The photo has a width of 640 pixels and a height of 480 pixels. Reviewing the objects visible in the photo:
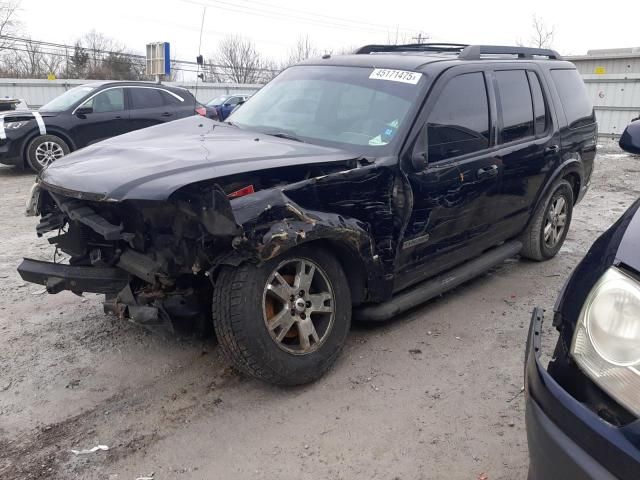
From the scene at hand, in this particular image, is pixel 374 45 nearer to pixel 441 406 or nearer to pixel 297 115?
pixel 297 115

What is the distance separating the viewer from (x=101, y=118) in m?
10.4

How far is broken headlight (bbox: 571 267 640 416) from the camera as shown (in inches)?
63.0

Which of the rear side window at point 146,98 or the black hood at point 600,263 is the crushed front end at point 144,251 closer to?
the black hood at point 600,263

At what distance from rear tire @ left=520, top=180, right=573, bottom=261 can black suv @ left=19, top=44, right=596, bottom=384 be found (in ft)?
1.60

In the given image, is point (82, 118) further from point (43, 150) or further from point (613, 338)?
point (613, 338)

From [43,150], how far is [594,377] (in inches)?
405

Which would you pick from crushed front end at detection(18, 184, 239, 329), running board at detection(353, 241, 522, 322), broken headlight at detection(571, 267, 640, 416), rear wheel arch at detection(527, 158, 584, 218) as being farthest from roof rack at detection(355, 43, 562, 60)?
broken headlight at detection(571, 267, 640, 416)

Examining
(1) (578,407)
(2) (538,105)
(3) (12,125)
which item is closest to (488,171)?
(2) (538,105)

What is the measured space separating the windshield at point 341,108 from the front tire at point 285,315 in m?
0.86

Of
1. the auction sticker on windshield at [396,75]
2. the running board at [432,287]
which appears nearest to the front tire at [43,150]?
the auction sticker on windshield at [396,75]

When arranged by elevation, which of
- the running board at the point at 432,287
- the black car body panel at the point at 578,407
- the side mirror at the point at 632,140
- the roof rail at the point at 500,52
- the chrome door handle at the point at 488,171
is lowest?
the running board at the point at 432,287

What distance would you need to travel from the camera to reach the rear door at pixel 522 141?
441cm

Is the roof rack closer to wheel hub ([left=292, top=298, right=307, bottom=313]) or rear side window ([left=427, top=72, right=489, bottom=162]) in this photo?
rear side window ([left=427, top=72, right=489, bottom=162])

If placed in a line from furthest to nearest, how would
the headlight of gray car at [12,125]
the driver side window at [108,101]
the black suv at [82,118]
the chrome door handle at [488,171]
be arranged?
the driver side window at [108,101], the black suv at [82,118], the headlight of gray car at [12,125], the chrome door handle at [488,171]
